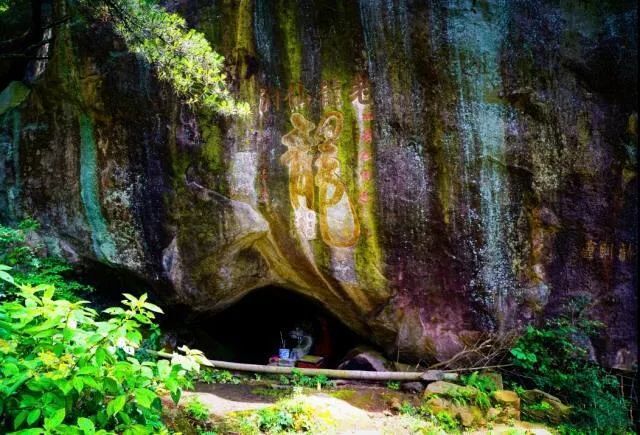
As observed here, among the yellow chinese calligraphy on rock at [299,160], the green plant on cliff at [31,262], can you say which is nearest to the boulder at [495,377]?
the yellow chinese calligraphy on rock at [299,160]

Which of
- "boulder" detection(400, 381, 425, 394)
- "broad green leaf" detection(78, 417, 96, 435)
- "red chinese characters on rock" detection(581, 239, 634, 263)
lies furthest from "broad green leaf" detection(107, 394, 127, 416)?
"red chinese characters on rock" detection(581, 239, 634, 263)

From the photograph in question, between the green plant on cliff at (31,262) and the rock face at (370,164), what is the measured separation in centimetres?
28

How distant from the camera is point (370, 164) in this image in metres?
5.93

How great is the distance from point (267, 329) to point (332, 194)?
371 cm

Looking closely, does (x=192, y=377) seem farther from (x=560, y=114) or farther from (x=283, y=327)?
(x=560, y=114)

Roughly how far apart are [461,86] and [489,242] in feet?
6.35

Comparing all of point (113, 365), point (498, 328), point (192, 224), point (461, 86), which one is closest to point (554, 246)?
point (498, 328)

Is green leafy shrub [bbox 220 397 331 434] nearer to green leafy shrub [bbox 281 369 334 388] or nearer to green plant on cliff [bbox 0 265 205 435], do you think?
green leafy shrub [bbox 281 369 334 388]

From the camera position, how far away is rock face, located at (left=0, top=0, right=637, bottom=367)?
18.4 feet

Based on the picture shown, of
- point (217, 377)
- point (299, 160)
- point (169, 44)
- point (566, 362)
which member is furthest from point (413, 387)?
point (169, 44)

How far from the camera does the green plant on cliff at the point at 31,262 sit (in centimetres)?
550

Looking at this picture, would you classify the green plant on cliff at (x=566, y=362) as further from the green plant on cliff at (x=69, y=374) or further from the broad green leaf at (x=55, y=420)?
the broad green leaf at (x=55, y=420)

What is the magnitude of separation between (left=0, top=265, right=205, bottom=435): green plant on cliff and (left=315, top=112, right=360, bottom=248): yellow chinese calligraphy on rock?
140 inches

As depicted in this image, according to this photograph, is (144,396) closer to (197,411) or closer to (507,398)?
(197,411)
